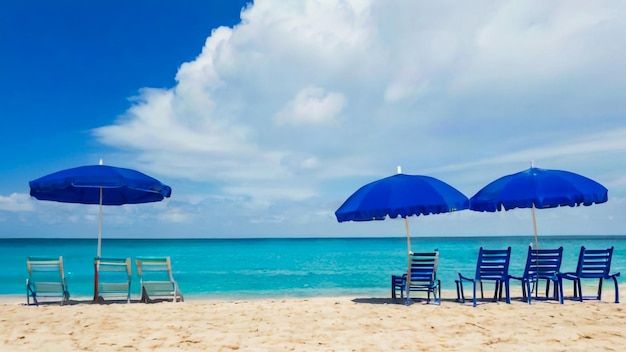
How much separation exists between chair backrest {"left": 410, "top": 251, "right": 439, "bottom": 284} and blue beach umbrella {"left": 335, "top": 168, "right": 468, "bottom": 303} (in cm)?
12

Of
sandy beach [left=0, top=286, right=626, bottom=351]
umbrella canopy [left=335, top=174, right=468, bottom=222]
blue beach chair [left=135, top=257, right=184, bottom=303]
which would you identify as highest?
umbrella canopy [left=335, top=174, right=468, bottom=222]

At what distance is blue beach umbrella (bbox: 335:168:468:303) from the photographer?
698 cm

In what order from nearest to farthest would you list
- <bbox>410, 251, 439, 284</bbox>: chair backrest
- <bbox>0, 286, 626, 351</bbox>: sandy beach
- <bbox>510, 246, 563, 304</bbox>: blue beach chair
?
<bbox>0, 286, 626, 351</bbox>: sandy beach
<bbox>410, 251, 439, 284</bbox>: chair backrest
<bbox>510, 246, 563, 304</bbox>: blue beach chair

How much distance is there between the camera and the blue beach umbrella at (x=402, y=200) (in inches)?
275

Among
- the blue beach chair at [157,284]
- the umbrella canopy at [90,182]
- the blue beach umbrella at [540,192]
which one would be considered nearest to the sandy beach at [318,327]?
the blue beach chair at [157,284]

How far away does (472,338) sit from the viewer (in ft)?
17.3

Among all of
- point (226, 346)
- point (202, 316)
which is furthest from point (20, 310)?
point (226, 346)

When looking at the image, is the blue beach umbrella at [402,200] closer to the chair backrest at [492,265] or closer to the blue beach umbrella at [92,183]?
the chair backrest at [492,265]

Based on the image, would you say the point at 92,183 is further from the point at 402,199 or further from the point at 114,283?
the point at 402,199

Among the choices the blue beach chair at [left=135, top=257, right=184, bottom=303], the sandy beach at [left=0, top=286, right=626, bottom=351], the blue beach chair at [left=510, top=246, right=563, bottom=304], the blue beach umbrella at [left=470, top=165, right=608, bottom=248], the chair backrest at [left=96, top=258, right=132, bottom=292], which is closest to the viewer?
the sandy beach at [left=0, top=286, right=626, bottom=351]

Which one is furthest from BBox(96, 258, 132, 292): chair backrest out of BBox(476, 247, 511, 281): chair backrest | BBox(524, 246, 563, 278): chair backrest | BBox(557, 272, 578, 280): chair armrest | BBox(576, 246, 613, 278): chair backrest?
BBox(576, 246, 613, 278): chair backrest

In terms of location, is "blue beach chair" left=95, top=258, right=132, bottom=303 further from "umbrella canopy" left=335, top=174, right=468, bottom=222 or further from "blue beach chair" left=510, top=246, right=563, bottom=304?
"blue beach chair" left=510, top=246, right=563, bottom=304

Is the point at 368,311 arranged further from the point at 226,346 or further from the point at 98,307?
the point at 98,307

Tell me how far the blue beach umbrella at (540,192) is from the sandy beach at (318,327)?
1.50m
